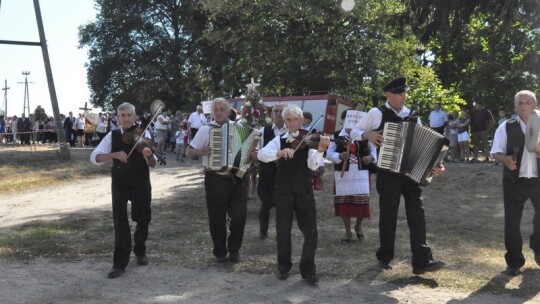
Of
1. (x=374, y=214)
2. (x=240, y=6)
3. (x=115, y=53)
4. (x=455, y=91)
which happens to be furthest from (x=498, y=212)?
(x=115, y=53)

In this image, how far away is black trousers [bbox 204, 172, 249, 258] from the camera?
8164mm

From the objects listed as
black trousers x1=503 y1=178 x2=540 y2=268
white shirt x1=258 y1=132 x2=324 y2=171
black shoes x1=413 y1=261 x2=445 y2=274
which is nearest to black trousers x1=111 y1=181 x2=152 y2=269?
white shirt x1=258 y1=132 x2=324 y2=171

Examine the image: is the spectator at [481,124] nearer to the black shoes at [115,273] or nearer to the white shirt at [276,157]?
the white shirt at [276,157]

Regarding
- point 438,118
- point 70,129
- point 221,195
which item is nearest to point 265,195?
point 221,195

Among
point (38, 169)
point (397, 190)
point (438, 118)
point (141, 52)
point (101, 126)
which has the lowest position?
point (38, 169)

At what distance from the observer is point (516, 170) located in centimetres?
763

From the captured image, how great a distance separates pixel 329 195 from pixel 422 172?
8.15m

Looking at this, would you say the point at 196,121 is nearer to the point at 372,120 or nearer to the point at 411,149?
the point at 372,120

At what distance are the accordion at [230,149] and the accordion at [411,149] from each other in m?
1.72

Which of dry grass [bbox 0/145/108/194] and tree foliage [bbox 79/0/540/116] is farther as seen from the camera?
tree foliage [bbox 79/0/540/116]

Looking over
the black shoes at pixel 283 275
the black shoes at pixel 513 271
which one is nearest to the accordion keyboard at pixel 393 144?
the black shoes at pixel 283 275

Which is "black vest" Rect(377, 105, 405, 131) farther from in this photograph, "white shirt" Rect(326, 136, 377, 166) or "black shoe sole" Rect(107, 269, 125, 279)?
"black shoe sole" Rect(107, 269, 125, 279)

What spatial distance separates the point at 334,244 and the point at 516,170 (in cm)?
282

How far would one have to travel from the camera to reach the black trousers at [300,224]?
7.28 metres
